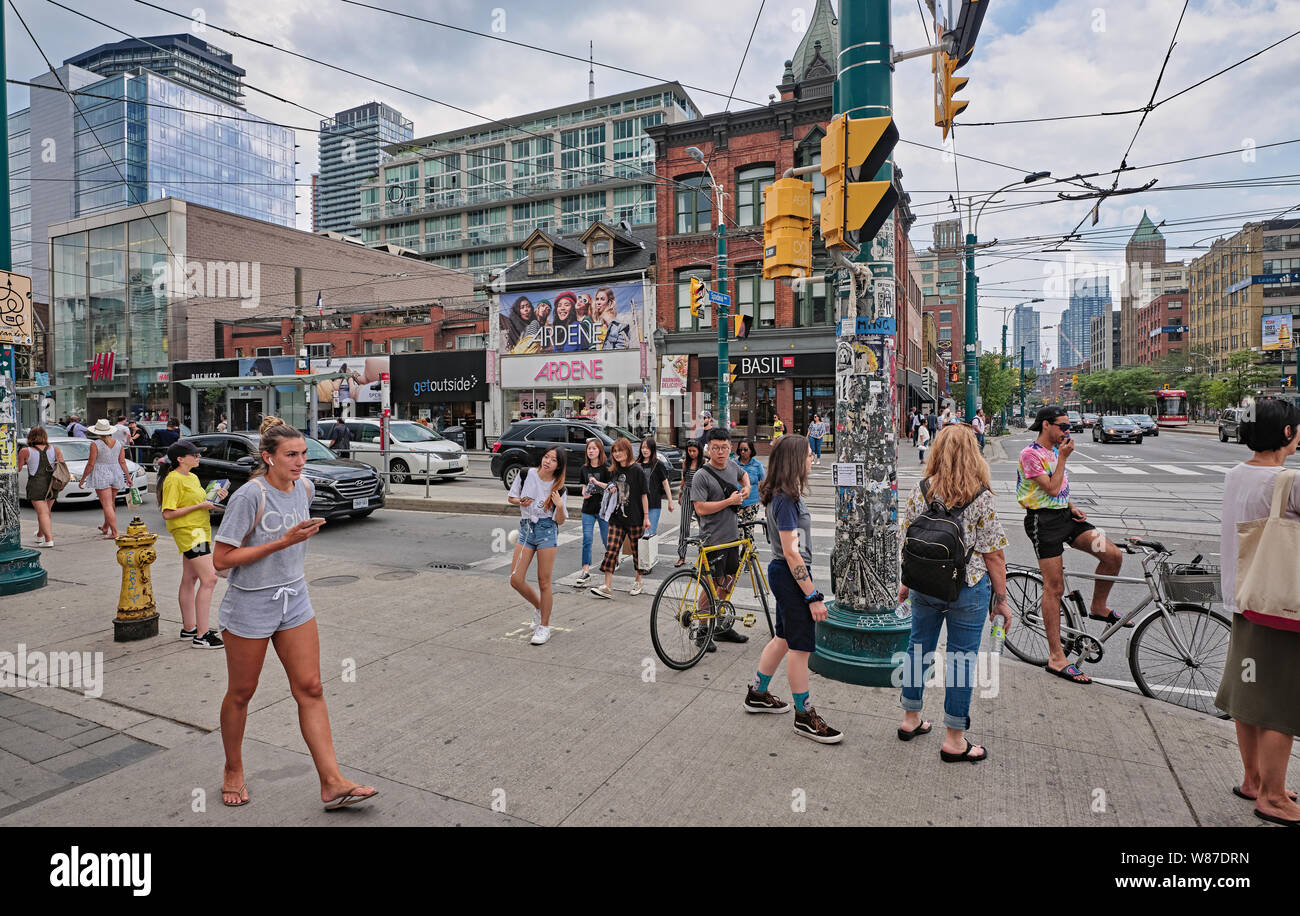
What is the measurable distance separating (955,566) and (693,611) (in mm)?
2349

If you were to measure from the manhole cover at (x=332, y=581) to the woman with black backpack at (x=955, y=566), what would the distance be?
6.77m

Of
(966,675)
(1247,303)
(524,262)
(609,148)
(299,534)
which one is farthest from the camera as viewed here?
(1247,303)

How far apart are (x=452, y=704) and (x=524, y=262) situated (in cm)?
3366

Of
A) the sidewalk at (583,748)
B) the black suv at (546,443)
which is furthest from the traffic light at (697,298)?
the sidewalk at (583,748)

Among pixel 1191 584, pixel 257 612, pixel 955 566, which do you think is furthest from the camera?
pixel 1191 584

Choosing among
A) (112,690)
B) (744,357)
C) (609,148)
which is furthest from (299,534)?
(609,148)

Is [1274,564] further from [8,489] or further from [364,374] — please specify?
[364,374]

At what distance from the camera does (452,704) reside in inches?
192

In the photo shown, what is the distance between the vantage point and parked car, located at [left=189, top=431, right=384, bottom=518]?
12.4 metres

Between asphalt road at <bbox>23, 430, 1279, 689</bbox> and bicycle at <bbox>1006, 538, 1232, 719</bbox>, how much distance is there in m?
0.29

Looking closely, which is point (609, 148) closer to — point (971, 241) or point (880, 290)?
point (971, 241)

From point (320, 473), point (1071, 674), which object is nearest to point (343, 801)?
point (1071, 674)

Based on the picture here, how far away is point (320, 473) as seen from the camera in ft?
41.2

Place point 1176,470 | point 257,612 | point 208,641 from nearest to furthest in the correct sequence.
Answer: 1. point 257,612
2. point 208,641
3. point 1176,470
